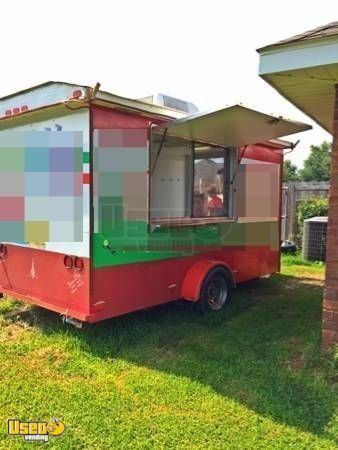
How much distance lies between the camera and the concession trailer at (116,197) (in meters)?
4.43

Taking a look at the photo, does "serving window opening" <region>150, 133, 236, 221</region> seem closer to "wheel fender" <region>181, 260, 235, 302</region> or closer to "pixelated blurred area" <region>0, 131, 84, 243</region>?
"wheel fender" <region>181, 260, 235, 302</region>

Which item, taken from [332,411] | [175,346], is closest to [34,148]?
[175,346]

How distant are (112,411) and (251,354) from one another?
5.18 ft

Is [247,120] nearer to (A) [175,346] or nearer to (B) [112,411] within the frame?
(A) [175,346]

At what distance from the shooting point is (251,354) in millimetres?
4328

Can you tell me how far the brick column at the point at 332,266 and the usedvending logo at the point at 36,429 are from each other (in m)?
2.43

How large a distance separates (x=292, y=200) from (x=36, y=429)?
32.8ft

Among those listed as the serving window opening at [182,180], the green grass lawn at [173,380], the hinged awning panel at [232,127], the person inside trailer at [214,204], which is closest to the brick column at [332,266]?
the green grass lawn at [173,380]

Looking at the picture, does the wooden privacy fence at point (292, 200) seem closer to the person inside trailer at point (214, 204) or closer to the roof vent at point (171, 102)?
the person inside trailer at point (214, 204)

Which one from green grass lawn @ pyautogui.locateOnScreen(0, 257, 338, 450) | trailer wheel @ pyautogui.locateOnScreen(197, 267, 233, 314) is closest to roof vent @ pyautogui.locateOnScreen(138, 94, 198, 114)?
trailer wheel @ pyautogui.locateOnScreen(197, 267, 233, 314)

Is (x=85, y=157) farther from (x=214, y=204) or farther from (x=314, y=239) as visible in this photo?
(x=314, y=239)

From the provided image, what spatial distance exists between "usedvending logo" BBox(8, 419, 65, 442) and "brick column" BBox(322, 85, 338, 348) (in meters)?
2.43

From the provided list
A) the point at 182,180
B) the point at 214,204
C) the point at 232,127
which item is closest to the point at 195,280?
the point at 214,204

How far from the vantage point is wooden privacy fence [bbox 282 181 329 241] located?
11789 mm
